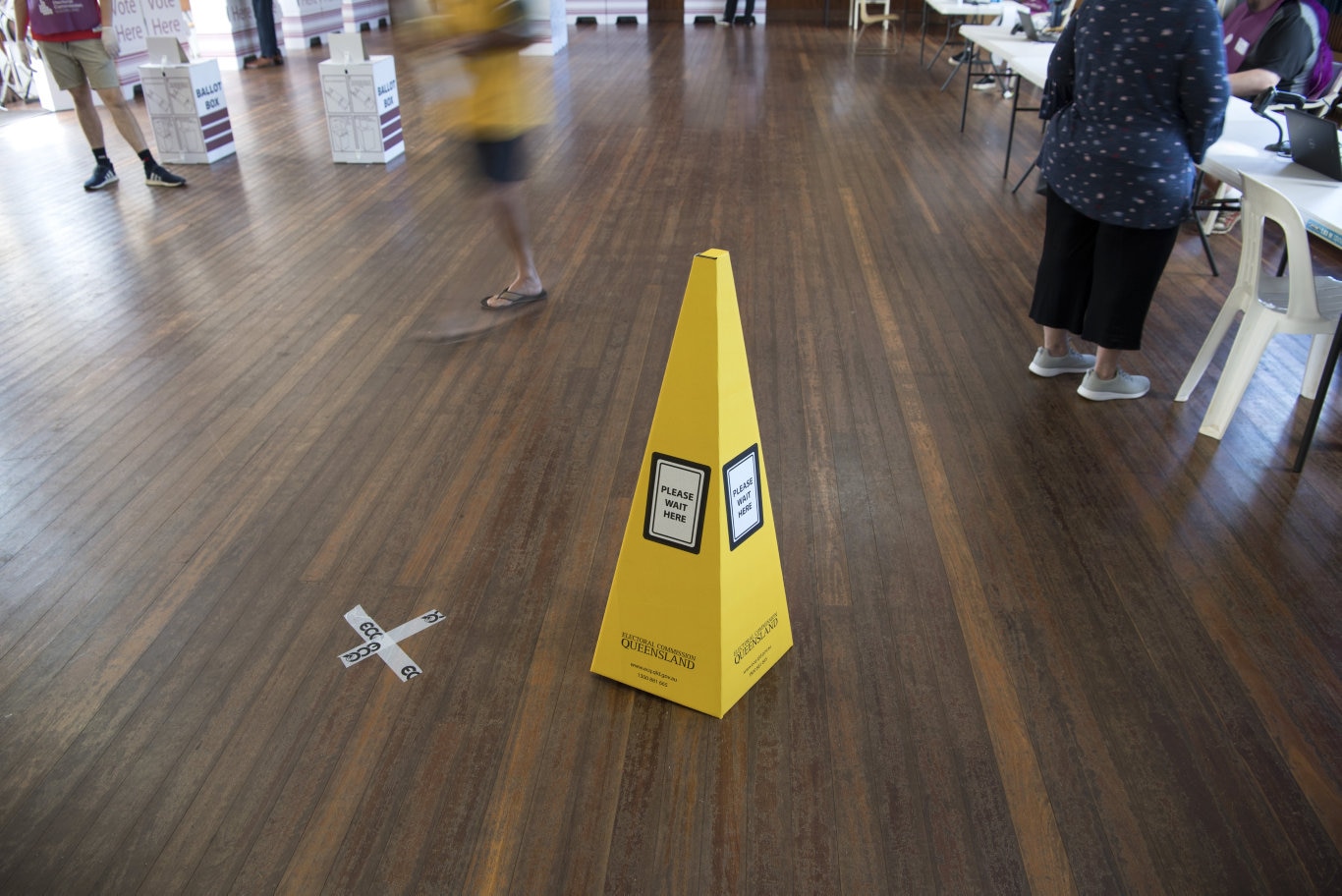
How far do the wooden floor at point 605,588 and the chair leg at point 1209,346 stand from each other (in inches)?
2.7

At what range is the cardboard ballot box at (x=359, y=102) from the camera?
5633mm

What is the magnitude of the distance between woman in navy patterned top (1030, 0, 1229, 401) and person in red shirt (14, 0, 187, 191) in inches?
195

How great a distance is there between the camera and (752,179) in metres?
5.56

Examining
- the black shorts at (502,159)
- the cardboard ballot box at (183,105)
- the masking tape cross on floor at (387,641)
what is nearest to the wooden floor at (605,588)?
the masking tape cross on floor at (387,641)

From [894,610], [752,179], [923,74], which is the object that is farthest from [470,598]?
[923,74]

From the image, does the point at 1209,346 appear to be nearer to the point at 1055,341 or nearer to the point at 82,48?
the point at 1055,341

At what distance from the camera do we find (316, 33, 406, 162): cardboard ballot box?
563 centimetres

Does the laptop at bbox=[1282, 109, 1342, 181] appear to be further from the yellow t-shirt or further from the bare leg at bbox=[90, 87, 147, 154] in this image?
the bare leg at bbox=[90, 87, 147, 154]

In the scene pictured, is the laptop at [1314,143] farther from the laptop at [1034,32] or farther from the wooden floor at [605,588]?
the laptop at [1034,32]

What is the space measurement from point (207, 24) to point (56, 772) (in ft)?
31.5

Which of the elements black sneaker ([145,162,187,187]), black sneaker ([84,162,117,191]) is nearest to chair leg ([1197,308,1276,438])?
black sneaker ([145,162,187,187])

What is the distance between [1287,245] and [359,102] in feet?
16.9

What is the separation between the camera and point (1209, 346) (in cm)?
300

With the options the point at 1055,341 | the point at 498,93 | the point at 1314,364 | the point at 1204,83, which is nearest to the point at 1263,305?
the point at 1314,364
